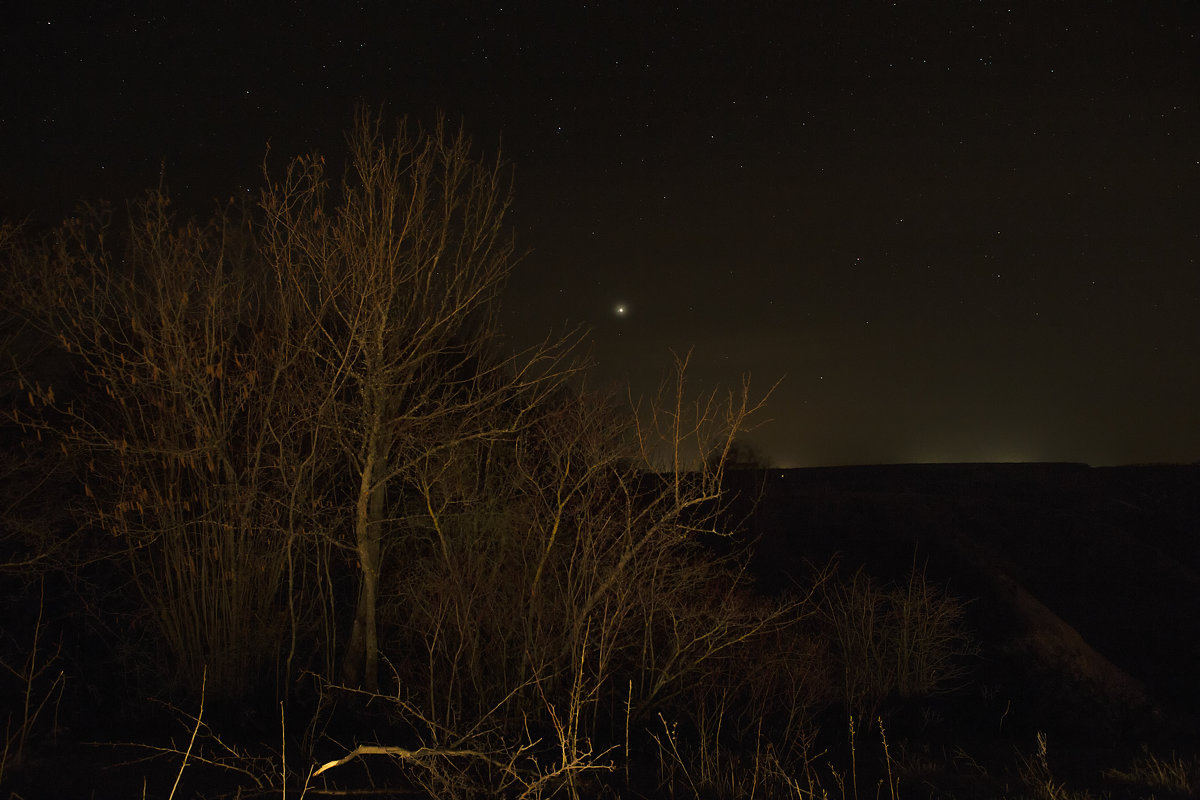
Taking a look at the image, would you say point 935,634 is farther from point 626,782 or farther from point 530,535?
point 626,782

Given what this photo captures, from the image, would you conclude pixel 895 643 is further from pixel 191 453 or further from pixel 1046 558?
pixel 1046 558

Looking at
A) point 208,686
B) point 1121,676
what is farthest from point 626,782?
point 1121,676

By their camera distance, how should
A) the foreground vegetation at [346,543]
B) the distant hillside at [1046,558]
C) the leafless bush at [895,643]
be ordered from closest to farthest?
the foreground vegetation at [346,543], the leafless bush at [895,643], the distant hillside at [1046,558]

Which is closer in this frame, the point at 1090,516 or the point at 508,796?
the point at 508,796

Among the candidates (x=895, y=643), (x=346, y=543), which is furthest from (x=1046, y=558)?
(x=346, y=543)

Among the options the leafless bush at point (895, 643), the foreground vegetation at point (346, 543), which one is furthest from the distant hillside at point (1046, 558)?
the foreground vegetation at point (346, 543)

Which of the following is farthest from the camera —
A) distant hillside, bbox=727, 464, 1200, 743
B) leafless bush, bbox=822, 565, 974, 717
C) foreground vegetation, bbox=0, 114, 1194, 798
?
distant hillside, bbox=727, 464, 1200, 743

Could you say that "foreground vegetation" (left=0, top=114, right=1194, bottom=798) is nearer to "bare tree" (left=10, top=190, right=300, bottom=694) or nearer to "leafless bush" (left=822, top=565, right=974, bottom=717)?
"bare tree" (left=10, top=190, right=300, bottom=694)

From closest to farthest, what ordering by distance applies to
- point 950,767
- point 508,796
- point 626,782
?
point 508,796
point 626,782
point 950,767

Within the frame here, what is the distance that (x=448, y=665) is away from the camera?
872 centimetres

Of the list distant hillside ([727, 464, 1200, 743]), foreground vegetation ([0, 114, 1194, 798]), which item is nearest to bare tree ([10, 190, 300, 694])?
foreground vegetation ([0, 114, 1194, 798])

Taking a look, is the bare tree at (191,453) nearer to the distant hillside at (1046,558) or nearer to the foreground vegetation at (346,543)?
the foreground vegetation at (346,543)

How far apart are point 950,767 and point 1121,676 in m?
21.4

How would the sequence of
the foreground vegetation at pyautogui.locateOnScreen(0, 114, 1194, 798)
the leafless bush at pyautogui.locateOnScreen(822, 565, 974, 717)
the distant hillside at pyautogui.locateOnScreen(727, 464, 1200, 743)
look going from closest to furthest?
the foreground vegetation at pyautogui.locateOnScreen(0, 114, 1194, 798), the leafless bush at pyautogui.locateOnScreen(822, 565, 974, 717), the distant hillside at pyautogui.locateOnScreen(727, 464, 1200, 743)
